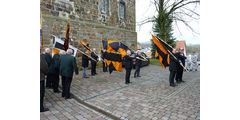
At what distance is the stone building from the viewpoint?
28.1 feet

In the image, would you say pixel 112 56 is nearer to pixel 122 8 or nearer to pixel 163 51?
pixel 163 51

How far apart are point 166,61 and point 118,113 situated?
12.4 ft

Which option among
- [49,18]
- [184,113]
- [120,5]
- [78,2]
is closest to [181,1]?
[120,5]

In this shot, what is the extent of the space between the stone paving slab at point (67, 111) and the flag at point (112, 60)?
2659 millimetres

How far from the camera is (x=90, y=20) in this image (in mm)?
10922

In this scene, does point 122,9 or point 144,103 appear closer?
point 144,103

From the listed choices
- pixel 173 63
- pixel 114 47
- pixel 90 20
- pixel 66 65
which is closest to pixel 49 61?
pixel 66 65

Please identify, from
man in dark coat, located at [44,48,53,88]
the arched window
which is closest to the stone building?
the arched window

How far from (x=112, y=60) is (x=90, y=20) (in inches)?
219

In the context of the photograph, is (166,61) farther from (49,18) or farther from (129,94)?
(49,18)

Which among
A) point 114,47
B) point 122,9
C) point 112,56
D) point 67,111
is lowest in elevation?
point 67,111

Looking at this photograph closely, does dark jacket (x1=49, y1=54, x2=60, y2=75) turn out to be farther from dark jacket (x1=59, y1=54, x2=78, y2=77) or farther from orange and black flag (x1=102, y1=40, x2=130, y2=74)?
orange and black flag (x1=102, y1=40, x2=130, y2=74)

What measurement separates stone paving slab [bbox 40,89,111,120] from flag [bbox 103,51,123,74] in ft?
8.72
